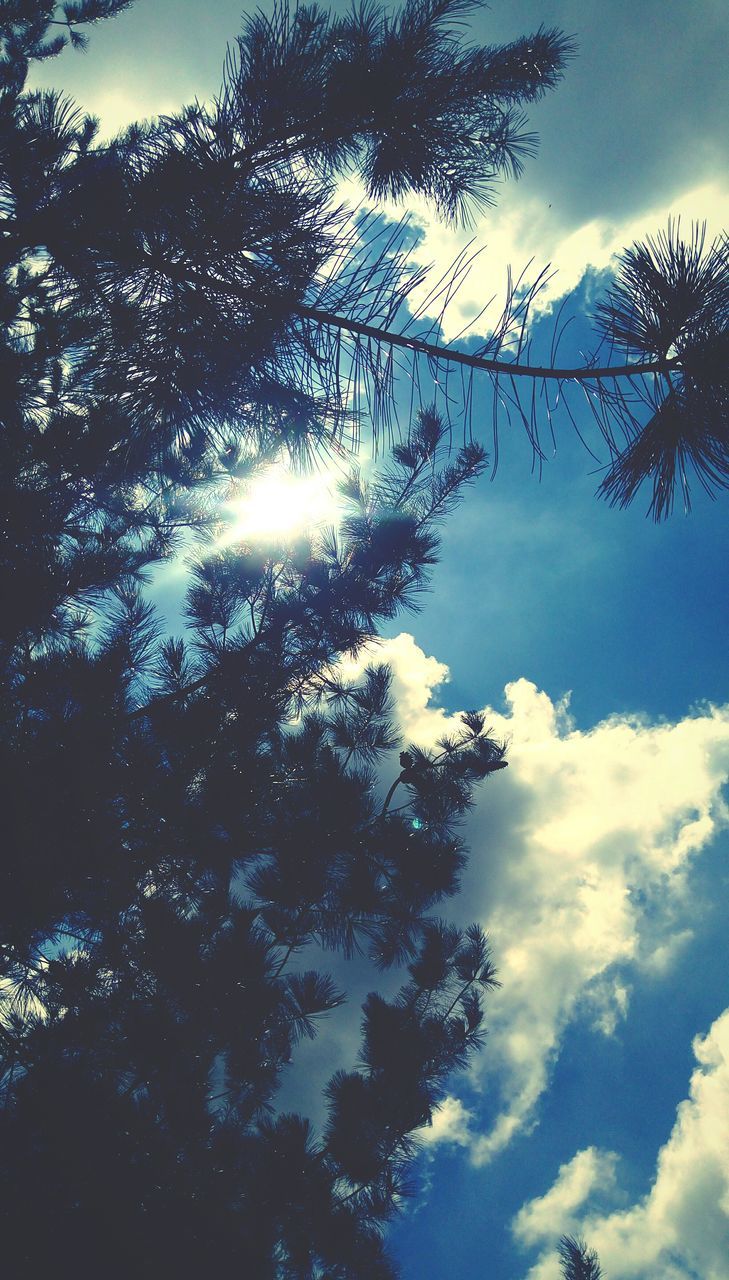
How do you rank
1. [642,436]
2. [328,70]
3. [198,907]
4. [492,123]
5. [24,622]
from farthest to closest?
[198,907] < [24,622] < [492,123] < [328,70] < [642,436]

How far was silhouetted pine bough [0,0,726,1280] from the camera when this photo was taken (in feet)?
3.95

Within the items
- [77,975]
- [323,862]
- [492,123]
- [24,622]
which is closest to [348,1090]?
[323,862]

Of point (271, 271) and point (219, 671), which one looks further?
point (219, 671)

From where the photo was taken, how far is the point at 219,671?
315cm

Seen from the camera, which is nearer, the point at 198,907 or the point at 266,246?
the point at 266,246

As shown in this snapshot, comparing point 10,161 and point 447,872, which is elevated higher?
point 10,161

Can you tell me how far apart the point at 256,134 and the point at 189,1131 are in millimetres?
3477

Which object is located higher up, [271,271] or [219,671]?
[219,671]

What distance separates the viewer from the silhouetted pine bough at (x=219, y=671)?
3.95 feet

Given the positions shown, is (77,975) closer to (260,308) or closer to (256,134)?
Answer: (260,308)

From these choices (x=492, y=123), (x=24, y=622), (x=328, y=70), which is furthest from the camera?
(x=24, y=622)

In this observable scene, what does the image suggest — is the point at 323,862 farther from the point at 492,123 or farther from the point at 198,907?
the point at 492,123

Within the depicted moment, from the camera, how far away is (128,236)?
A: 1150mm

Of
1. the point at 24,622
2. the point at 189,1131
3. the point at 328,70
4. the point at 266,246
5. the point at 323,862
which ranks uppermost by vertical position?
the point at 24,622
